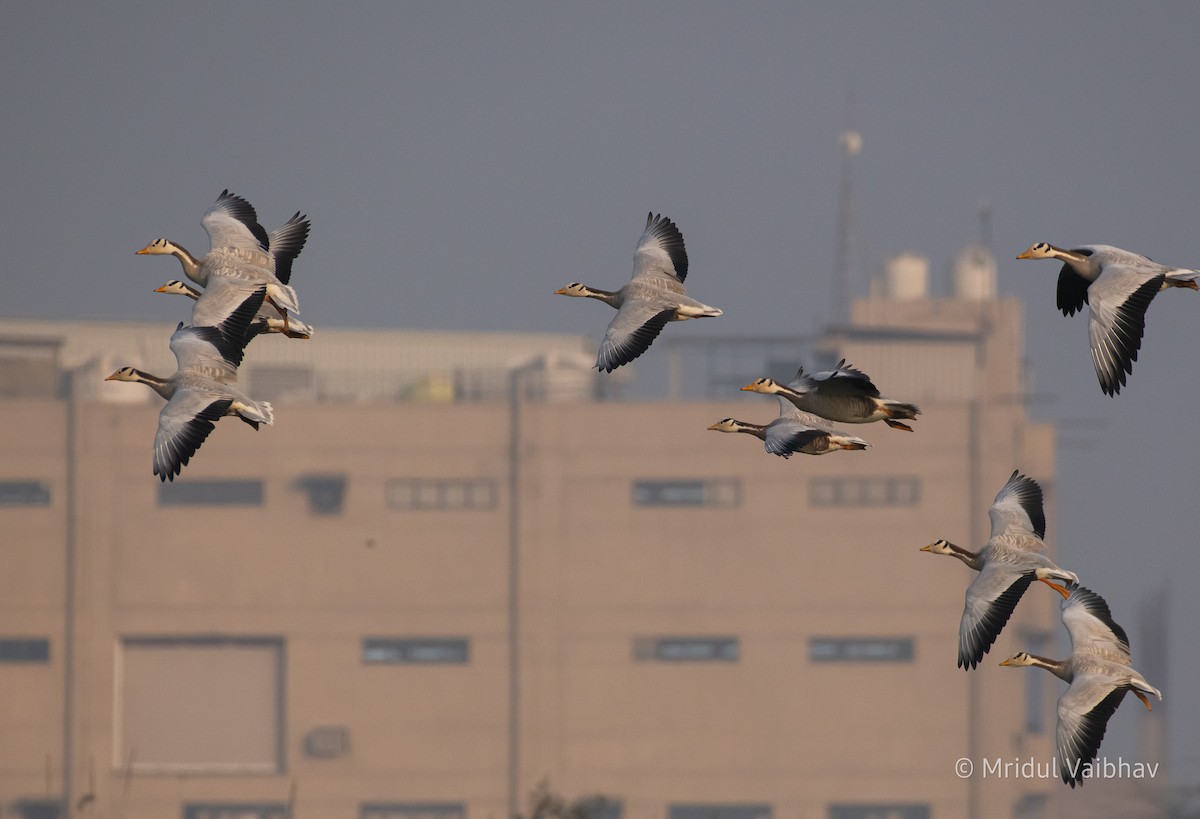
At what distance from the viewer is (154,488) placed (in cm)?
7488

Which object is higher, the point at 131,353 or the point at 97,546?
the point at 131,353

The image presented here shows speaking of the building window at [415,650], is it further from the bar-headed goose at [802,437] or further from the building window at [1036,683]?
the bar-headed goose at [802,437]

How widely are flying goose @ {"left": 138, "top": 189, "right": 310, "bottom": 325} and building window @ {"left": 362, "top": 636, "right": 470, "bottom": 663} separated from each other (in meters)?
56.5

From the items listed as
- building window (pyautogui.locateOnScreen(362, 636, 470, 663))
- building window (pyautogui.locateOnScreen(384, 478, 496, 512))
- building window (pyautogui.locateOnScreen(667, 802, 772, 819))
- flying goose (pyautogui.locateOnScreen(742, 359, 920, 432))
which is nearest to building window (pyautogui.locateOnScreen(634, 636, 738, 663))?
building window (pyautogui.locateOnScreen(667, 802, 772, 819))

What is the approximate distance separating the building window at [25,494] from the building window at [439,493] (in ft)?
42.6

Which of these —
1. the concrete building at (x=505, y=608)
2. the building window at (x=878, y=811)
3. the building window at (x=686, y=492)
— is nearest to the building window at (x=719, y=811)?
the concrete building at (x=505, y=608)

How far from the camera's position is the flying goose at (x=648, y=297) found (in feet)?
56.7

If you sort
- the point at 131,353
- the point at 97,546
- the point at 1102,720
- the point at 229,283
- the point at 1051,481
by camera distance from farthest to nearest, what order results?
1. the point at 131,353
2. the point at 1051,481
3. the point at 97,546
4. the point at 229,283
5. the point at 1102,720

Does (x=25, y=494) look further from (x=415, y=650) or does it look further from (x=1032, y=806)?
(x=1032, y=806)

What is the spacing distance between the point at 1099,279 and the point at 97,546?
64.3 metres

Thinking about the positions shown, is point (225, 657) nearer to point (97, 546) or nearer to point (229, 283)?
point (97, 546)

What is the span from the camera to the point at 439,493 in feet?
244

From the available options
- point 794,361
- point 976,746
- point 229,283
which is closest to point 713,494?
point 794,361

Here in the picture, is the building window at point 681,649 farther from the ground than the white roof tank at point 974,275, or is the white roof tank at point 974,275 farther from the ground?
the white roof tank at point 974,275
